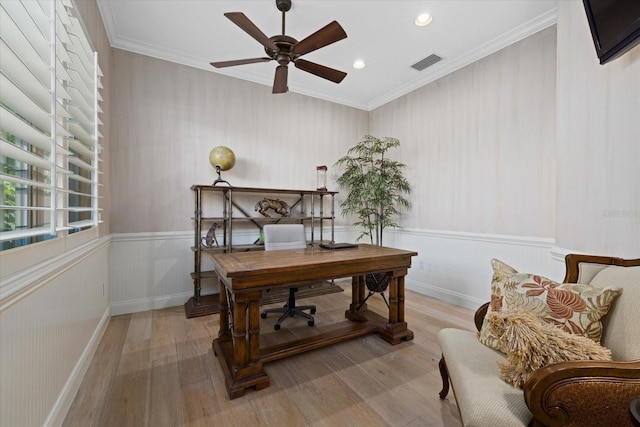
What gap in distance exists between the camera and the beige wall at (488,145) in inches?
101

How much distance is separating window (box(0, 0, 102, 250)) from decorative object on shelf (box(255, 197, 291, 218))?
1868 millimetres

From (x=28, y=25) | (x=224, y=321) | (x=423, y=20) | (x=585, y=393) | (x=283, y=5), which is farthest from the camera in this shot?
(x=423, y=20)

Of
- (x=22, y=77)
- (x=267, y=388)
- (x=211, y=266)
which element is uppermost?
(x=22, y=77)

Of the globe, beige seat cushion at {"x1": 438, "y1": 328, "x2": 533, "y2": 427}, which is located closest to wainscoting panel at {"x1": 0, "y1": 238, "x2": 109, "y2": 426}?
the globe

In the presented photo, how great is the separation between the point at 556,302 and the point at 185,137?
11.8 ft

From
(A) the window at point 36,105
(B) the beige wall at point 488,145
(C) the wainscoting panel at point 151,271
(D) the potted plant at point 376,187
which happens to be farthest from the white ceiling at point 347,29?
(C) the wainscoting panel at point 151,271

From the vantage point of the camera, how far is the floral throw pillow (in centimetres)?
110

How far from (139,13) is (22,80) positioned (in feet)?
6.66

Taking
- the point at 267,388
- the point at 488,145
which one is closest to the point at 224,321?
the point at 267,388

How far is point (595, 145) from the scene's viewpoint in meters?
1.61

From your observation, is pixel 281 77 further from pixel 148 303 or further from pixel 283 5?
pixel 148 303

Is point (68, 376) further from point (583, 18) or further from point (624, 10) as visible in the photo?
point (583, 18)

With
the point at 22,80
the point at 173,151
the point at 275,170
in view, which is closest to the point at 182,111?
the point at 173,151

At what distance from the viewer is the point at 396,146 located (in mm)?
4062
